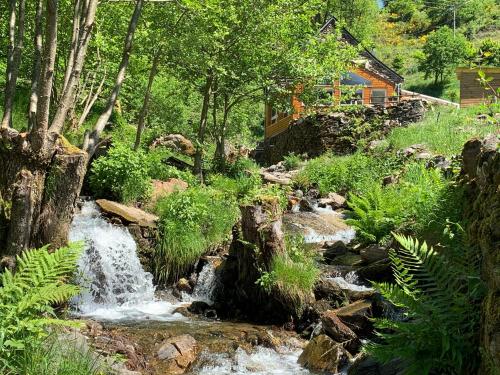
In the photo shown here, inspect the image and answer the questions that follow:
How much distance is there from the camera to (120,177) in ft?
38.8

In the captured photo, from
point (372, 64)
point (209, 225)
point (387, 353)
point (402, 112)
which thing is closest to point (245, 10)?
point (209, 225)

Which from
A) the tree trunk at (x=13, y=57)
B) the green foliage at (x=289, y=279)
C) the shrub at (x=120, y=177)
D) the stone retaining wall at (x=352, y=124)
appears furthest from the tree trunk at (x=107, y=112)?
the stone retaining wall at (x=352, y=124)

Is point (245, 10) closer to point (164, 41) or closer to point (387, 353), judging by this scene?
point (164, 41)

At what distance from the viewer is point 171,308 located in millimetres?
8992

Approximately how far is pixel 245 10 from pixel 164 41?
10.7ft

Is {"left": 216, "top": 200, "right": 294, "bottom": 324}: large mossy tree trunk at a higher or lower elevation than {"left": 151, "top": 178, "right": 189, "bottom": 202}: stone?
lower

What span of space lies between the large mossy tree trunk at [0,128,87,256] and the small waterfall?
3909 millimetres

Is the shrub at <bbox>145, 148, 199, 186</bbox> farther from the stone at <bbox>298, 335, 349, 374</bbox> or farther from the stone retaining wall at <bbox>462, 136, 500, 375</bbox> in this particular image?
the stone retaining wall at <bbox>462, 136, 500, 375</bbox>

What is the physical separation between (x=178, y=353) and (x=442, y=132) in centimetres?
1362

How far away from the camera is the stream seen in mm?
6609

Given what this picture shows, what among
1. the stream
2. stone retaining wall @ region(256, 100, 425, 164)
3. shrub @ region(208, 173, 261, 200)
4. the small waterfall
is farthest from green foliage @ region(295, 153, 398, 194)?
the small waterfall

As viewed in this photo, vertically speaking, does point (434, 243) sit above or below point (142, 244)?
above

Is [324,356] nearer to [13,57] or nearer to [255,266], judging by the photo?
[255,266]

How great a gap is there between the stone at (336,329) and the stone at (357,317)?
0.57 ft
